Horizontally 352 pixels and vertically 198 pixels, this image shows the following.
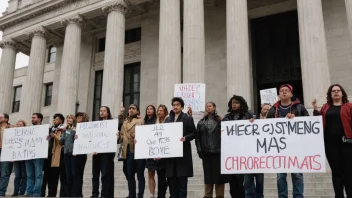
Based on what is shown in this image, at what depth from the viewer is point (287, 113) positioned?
7199 millimetres

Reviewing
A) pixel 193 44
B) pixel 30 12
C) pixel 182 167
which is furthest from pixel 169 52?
pixel 30 12

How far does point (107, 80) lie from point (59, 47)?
37.4 feet

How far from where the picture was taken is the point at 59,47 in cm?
3066

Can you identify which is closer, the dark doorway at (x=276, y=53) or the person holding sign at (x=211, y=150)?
the person holding sign at (x=211, y=150)

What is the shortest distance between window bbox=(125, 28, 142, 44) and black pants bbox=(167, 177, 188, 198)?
21093 mm

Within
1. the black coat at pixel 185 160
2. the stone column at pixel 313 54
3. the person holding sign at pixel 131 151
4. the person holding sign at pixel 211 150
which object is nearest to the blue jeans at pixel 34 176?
the person holding sign at pixel 131 151

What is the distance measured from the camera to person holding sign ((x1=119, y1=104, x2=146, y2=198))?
895 cm

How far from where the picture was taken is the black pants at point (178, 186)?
24.8ft

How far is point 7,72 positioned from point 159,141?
2385 cm

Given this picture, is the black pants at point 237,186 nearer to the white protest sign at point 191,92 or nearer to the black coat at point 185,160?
the black coat at point 185,160

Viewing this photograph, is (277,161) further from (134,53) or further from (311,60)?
(134,53)

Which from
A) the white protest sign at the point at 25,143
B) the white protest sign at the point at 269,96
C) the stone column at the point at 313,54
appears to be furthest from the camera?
the white protest sign at the point at 269,96

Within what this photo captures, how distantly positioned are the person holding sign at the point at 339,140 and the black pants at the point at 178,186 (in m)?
2.94

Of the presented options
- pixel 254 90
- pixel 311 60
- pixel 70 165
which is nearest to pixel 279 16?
pixel 254 90
